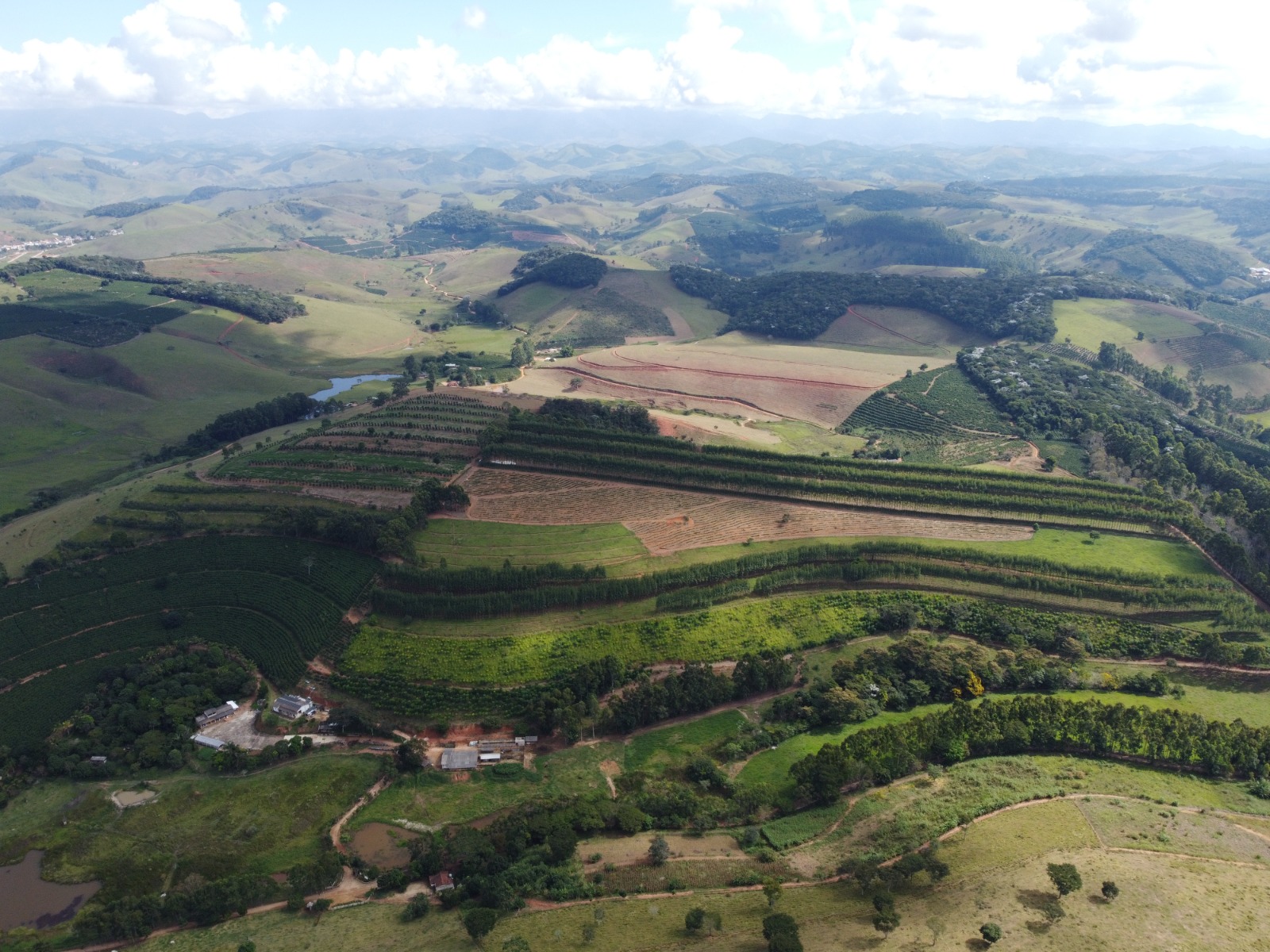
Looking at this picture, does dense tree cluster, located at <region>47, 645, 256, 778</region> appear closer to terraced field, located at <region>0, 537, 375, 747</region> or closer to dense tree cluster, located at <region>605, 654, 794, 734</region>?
terraced field, located at <region>0, 537, 375, 747</region>

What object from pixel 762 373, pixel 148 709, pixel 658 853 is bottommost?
pixel 148 709

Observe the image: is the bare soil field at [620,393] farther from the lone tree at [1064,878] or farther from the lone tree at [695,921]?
the lone tree at [695,921]

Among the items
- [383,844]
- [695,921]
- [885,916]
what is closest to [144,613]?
[383,844]

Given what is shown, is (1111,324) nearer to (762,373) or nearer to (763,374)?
(762,373)

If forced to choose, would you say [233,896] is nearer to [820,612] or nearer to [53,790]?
[53,790]

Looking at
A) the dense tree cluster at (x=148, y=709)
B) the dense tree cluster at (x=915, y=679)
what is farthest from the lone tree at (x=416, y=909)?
the dense tree cluster at (x=915, y=679)

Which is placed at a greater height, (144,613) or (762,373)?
(762,373)
